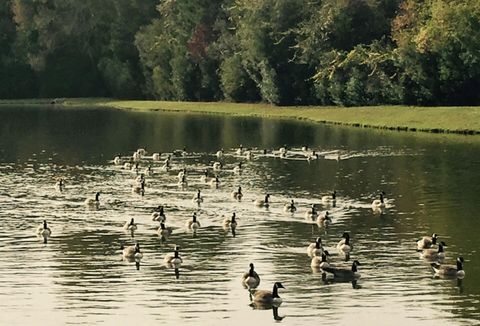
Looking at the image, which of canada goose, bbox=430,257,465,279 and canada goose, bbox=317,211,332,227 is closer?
canada goose, bbox=430,257,465,279

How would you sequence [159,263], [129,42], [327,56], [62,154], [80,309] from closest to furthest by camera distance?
[80,309], [159,263], [62,154], [327,56], [129,42]

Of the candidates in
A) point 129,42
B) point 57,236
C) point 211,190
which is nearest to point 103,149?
point 211,190

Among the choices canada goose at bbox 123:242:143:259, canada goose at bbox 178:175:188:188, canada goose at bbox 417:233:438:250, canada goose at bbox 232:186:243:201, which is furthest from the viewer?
canada goose at bbox 178:175:188:188

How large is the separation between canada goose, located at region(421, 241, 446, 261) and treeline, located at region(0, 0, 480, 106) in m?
64.1

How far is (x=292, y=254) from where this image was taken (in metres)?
48.2

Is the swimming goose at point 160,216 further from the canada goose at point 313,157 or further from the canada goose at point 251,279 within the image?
the canada goose at point 313,157

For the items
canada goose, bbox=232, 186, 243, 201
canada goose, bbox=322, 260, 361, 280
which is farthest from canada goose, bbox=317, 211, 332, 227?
canada goose, bbox=322, 260, 361, 280

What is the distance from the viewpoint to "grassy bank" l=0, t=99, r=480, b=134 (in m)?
103

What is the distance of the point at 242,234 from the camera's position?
174ft

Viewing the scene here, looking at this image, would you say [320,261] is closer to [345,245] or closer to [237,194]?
[345,245]

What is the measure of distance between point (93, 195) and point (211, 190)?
6474 millimetres

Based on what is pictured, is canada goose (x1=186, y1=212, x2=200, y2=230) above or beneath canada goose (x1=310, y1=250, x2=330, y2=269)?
beneath

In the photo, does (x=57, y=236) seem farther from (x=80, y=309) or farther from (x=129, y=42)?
(x=129, y=42)

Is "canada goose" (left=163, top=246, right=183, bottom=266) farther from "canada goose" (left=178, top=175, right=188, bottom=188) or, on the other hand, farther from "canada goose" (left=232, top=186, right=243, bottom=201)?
"canada goose" (left=178, top=175, right=188, bottom=188)
